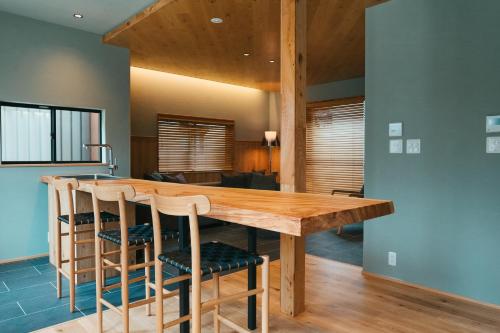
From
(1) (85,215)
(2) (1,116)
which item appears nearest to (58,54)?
(2) (1,116)

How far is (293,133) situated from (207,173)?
4600 mm

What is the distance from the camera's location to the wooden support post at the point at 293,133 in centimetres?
253

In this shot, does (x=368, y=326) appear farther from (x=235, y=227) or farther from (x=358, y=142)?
(x=358, y=142)

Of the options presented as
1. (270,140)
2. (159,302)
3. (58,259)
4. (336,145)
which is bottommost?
(58,259)

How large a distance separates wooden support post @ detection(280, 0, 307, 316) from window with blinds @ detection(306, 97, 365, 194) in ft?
14.7

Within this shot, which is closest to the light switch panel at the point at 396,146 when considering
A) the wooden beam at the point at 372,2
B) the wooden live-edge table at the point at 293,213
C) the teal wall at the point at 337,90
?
the wooden beam at the point at 372,2

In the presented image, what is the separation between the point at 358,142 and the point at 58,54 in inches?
204

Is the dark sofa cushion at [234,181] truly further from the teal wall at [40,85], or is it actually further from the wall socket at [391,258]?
the wall socket at [391,258]

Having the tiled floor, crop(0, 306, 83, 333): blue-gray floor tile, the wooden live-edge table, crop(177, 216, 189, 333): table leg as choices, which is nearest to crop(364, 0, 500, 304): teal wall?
the tiled floor

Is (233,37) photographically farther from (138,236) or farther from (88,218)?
(138,236)

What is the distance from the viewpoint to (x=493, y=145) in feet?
8.61

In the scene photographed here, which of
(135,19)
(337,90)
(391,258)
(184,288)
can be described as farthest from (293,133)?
(337,90)

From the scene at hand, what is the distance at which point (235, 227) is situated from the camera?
5.66 meters

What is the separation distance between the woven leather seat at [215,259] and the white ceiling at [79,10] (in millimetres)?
2862
